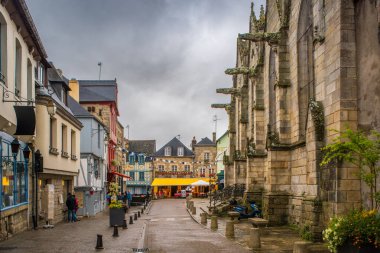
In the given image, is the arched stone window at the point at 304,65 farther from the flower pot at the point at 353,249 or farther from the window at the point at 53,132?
the window at the point at 53,132

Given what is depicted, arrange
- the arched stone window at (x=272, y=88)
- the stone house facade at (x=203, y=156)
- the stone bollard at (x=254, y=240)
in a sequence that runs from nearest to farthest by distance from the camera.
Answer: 1. the stone bollard at (x=254, y=240)
2. the arched stone window at (x=272, y=88)
3. the stone house facade at (x=203, y=156)

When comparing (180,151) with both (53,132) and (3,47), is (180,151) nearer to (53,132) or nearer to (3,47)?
(53,132)

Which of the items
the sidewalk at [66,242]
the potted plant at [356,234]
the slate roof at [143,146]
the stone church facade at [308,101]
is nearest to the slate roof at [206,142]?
the slate roof at [143,146]

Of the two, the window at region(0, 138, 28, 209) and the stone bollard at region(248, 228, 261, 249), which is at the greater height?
the window at region(0, 138, 28, 209)

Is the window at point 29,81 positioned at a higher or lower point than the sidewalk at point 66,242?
higher

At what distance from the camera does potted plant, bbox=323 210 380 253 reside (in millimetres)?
8566

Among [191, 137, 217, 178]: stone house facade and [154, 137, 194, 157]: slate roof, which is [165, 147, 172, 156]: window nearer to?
[154, 137, 194, 157]: slate roof

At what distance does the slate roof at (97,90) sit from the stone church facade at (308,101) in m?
20.4

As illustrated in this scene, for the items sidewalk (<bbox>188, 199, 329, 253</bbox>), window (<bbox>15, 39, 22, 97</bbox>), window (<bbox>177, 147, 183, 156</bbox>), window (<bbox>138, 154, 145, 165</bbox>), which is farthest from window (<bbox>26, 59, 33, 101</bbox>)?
window (<bbox>177, 147, 183, 156</bbox>)

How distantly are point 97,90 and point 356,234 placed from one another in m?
48.0

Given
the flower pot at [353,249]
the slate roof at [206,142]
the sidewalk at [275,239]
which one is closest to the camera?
the flower pot at [353,249]

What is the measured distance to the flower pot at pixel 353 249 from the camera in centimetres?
855

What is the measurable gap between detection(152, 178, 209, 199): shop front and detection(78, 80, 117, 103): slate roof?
67.3ft

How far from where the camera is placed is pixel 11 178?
1878 cm
